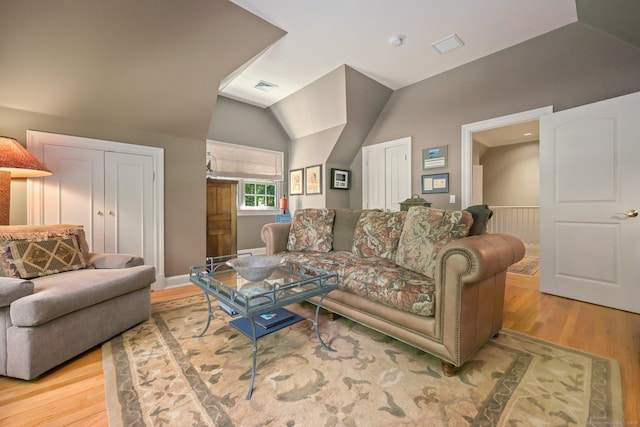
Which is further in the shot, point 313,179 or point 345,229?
point 313,179

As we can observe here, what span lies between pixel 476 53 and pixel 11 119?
478 cm

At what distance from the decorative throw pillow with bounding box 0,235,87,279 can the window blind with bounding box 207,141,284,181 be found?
2.41 meters

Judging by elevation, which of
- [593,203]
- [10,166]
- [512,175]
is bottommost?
[593,203]

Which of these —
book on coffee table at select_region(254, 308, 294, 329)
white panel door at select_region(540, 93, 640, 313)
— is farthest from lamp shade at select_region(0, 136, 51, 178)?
white panel door at select_region(540, 93, 640, 313)

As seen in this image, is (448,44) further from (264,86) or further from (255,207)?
(255,207)

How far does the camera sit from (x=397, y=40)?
2.84 metres

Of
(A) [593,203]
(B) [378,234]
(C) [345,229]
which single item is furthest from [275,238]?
(A) [593,203]

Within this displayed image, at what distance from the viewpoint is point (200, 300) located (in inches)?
105

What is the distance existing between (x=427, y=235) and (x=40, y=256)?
2848 mm

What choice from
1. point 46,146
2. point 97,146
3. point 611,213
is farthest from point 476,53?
point 46,146

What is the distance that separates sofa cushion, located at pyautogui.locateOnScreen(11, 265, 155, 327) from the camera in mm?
1409

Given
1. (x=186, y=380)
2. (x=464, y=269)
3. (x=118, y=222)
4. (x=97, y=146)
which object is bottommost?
(x=186, y=380)

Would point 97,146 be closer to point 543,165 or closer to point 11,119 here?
point 11,119

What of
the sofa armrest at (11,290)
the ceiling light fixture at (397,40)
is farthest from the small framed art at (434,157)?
the sofa armrest at (11,290)
